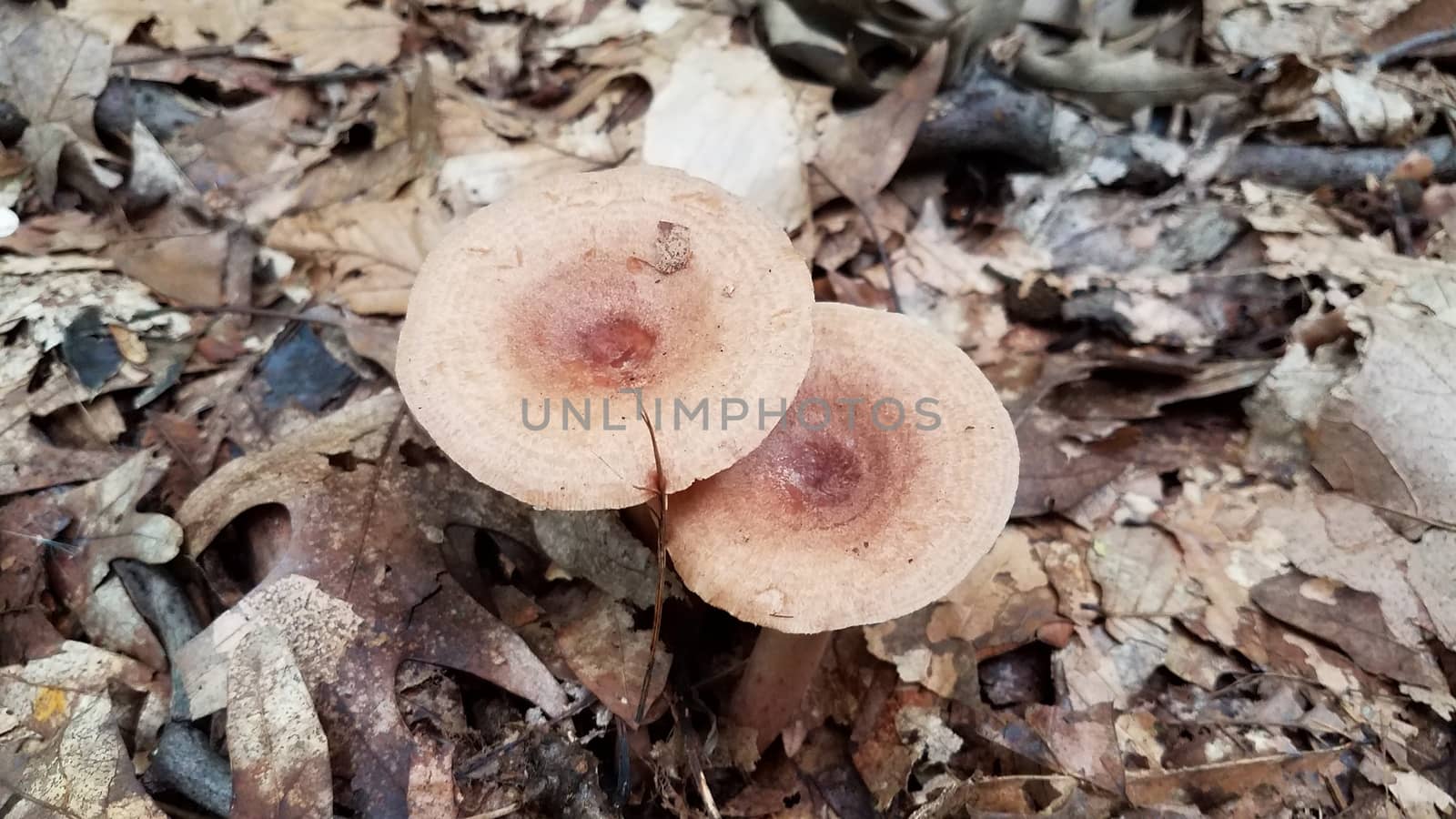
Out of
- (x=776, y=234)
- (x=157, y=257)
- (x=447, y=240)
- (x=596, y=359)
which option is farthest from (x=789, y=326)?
(x=157, y=257)

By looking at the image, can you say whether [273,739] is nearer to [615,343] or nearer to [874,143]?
[615,343]

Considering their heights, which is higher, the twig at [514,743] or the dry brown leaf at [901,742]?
the twig at [514,743]

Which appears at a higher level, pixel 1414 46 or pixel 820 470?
pixel 1414 46

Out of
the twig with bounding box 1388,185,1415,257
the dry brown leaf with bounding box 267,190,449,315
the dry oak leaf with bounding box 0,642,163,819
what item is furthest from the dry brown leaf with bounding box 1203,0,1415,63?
the dry oak leaf with bounding box 0,642,163,819

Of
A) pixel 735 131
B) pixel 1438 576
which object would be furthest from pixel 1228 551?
pixel 735 131

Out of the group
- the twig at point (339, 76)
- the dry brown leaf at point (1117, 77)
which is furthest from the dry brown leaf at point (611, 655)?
the dry brown leaf at point (1117, 77)

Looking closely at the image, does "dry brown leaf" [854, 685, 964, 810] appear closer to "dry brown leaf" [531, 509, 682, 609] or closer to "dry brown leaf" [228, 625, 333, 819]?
"dry brown leaf" [531, 509, 682, 609]

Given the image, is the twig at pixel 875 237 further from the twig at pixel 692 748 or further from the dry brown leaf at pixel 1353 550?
the twig at pixel 692 748
